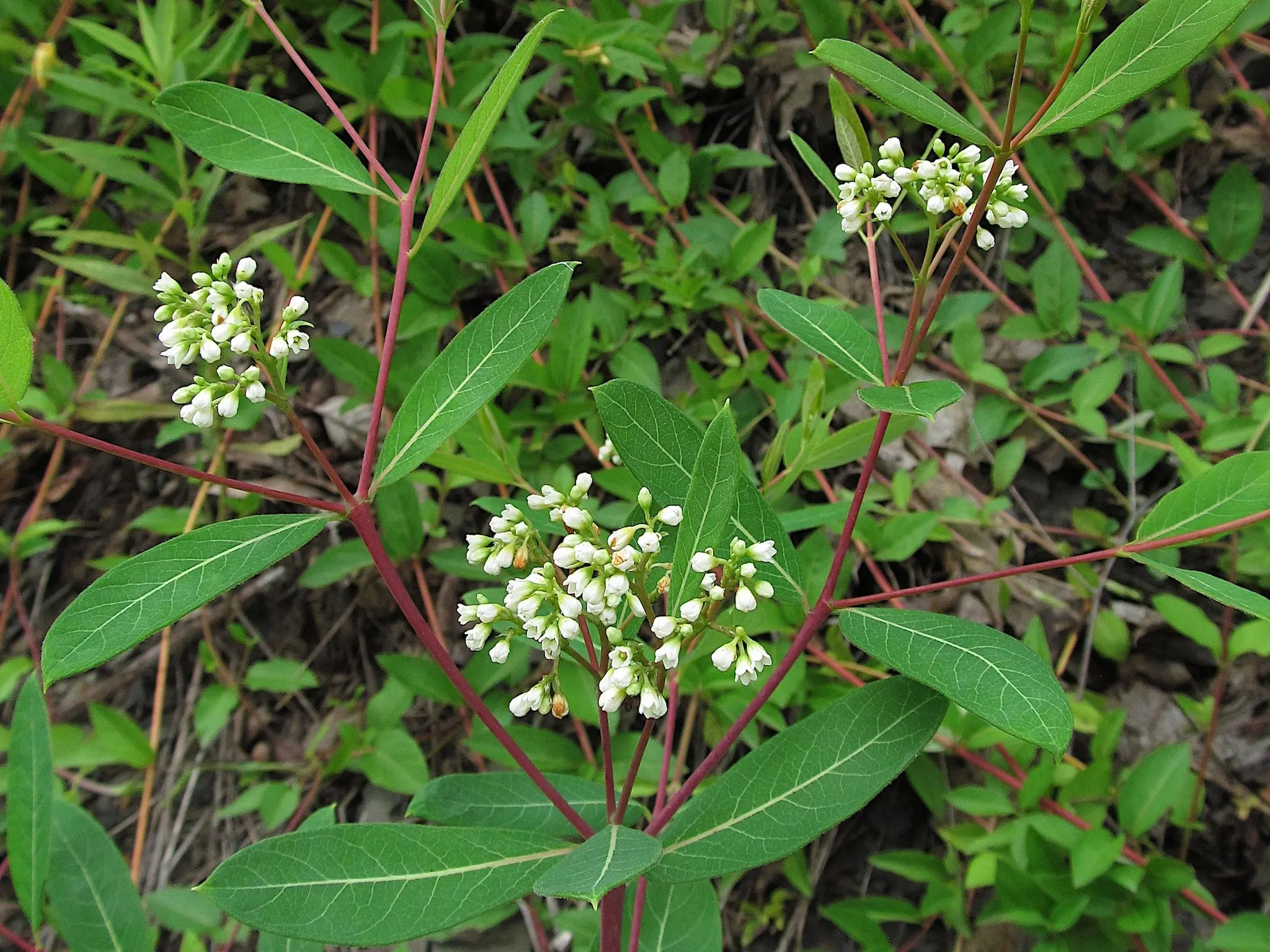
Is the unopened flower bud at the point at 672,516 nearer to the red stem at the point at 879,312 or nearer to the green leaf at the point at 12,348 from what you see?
the red stem at the point at 879,312

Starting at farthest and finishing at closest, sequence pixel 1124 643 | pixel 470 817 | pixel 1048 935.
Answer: pixel 1124 643, pixel 1048 935, pixel 470 817

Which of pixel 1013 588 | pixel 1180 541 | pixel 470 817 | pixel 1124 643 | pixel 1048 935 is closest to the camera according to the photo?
pixel 1180 541

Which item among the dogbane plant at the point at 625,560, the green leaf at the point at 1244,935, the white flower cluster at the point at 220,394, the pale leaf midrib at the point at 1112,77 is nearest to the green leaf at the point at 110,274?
the dogbane plant at the point at 625,560

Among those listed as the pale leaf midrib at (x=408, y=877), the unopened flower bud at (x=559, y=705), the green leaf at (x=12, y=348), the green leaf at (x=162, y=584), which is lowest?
the pale leaf midrib at (x=408, y=877)

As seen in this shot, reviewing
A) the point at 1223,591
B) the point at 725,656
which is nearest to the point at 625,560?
the point at 725,656

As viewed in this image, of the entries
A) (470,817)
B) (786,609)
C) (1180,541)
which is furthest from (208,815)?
(1180,541)

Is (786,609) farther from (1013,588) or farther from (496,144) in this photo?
(496,144)
